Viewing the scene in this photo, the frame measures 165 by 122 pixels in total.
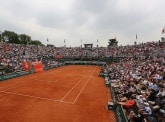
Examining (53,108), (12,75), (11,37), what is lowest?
(53,108)

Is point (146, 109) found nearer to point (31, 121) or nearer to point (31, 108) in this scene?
point (31, 121)

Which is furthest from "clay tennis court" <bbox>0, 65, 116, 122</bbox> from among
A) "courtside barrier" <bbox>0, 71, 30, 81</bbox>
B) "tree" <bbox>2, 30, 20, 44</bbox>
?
"tree" <bbox>2, 30, 20, 44</bbox>

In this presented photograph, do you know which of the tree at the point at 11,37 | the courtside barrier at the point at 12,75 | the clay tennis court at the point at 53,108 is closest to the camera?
the clay tennis court at the point at 53,108

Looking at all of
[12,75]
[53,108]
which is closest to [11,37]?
[12,75]

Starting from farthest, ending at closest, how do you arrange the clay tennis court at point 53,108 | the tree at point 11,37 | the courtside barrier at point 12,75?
the tree at point 11,37 < the courtside barrier at point 12,75 < the clay tennis court at point 53,108

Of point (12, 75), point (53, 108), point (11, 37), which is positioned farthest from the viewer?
point (11, 37)

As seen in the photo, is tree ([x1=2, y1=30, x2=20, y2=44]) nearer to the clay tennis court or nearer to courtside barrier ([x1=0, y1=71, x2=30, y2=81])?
courtside barrier ([x1=0, y1=71, x2=30, y2=81])

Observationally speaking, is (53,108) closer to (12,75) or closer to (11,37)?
(12,75)

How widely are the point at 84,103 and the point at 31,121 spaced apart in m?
5.58

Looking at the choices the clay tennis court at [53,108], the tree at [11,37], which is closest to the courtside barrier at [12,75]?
the clay tennis court at [53,108]

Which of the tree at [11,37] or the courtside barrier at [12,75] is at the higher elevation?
the tree at [11,37]

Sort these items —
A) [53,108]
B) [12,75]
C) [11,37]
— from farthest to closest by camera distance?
[11,37], [12,75], [53,108]

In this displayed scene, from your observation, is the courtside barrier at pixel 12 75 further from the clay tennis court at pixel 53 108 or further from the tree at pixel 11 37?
the tree at pixel 11 37

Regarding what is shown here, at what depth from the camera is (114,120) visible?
35.9 ft
